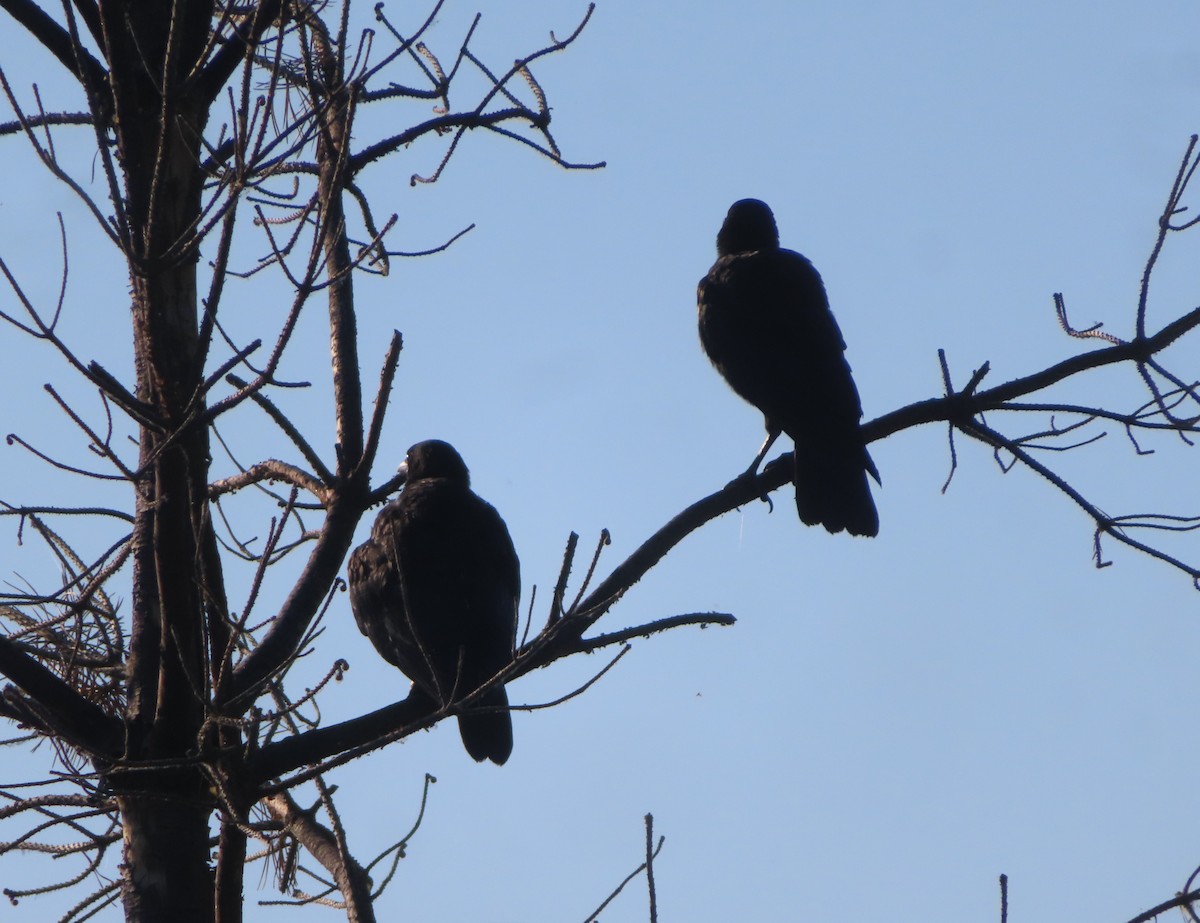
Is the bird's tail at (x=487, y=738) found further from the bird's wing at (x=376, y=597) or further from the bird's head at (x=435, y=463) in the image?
the bird's head at (x=435, y=463)

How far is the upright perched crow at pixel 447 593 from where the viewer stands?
4977 mm

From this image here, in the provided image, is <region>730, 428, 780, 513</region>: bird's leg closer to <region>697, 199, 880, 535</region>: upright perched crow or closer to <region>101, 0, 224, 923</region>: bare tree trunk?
<region>697, 199, 880, 535</region>: upright perched crow

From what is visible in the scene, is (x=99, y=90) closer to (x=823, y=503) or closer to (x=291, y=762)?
(x=291, y=762)

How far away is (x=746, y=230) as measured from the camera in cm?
705

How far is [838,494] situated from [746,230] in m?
2.32

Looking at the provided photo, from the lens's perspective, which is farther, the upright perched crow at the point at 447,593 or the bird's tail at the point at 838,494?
the bird's tail at the point at 838,494

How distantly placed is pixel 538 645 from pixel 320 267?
2.76ft

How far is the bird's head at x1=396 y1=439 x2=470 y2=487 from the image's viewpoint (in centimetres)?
631

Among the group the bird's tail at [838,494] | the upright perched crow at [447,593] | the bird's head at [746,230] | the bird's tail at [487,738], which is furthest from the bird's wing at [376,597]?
the bird's head at [746,230]

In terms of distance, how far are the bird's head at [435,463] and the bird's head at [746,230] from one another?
1.70 m

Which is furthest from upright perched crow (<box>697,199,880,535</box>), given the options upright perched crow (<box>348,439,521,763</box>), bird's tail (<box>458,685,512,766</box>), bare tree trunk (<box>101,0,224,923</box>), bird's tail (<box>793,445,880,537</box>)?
bare tree trunk (<box>101,0,224,923</box>)

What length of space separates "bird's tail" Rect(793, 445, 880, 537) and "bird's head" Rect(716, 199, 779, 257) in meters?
2.08

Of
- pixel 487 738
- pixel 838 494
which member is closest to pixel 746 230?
pixel 838 494

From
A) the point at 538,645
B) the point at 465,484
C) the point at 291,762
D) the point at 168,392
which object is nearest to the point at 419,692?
the point at 465,484
